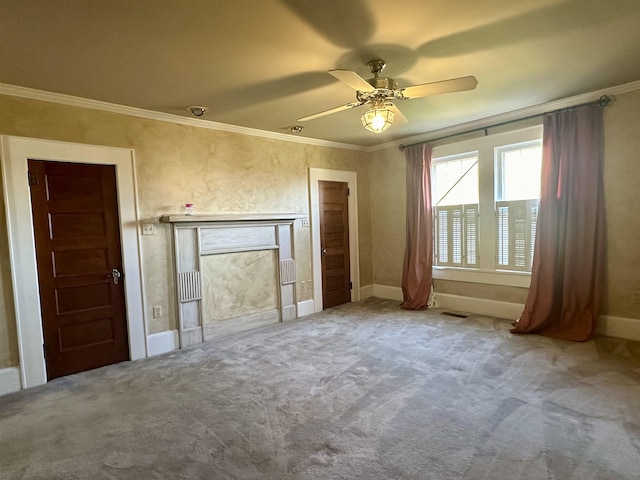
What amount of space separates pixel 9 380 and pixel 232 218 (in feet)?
7.95

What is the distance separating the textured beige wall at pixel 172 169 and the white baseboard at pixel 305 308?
10 centimetres

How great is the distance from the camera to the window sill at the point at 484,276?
418 centimetres

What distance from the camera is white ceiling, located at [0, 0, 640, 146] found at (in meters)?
1.96

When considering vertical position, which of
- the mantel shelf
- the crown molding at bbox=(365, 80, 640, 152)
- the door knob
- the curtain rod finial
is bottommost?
the door knob

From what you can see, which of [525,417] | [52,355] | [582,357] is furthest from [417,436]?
[52,355]

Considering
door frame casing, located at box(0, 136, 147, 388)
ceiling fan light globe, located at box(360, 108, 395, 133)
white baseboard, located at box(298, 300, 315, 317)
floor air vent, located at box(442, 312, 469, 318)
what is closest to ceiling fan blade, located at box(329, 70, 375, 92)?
ceiling fan light globe, located at box(360, 108, 395, 133)

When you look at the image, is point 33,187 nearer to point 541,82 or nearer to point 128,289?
point 128,289

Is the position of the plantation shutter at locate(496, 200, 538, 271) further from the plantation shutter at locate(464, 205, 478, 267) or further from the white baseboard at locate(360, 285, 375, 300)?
the white baseboard at locate(360, 285, 375, 300)

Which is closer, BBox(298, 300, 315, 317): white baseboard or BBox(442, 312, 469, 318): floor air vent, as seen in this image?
BBox(442, 312, 469, 318): floor air vent

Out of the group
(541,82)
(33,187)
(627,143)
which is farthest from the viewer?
(627,143)

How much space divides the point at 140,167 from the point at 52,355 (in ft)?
6.33

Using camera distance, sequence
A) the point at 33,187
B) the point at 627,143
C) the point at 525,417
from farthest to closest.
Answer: the point at 627,143
the point at 33,187
the point at 525,417

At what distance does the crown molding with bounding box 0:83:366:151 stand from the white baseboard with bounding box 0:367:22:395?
2.30 m

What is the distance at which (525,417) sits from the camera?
225cm
